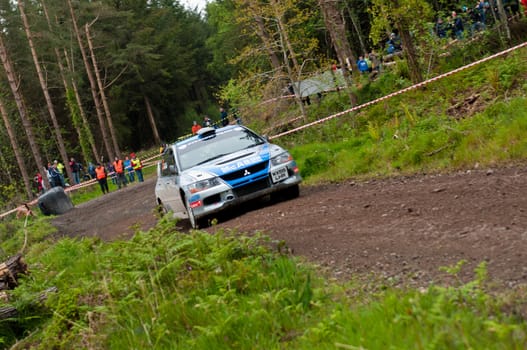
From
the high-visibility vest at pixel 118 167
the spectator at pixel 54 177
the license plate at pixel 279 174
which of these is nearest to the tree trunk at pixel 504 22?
the license plate at pixel 279 174

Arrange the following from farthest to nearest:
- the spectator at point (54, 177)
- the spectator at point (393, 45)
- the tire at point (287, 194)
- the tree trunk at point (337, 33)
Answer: the spectator at point (54, 177), the spectator at point (393, 45), the tree trunk at point (337, 33), the tire at point (287, 194)

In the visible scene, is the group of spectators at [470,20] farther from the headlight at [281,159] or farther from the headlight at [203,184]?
the headlight at [203,184]

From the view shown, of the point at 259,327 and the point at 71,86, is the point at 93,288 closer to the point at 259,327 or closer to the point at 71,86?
the point at 259,327

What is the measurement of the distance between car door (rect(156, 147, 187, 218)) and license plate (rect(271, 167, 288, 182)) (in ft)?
6.23

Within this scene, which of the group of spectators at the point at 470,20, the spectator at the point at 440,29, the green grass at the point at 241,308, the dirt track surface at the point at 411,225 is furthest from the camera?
the spectator at the point at 440,29

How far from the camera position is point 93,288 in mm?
7043

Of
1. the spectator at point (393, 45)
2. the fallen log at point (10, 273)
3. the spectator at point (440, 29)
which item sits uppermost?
the spectator at point (393, 45)

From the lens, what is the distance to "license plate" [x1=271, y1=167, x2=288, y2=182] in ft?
35.6

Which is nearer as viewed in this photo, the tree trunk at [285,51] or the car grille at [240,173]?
the car grille at [240,173]

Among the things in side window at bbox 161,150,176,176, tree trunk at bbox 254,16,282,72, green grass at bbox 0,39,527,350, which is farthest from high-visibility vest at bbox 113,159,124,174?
green grass at bbox 0,39,527,350

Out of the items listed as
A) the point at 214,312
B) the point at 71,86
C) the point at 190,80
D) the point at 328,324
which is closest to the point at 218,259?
the point at 214,312

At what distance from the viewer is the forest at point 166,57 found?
17125mm

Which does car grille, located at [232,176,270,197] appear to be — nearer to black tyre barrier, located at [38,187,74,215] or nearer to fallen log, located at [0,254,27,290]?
fallen log, located at [0,254,27,290]

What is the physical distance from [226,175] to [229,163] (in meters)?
0.28
